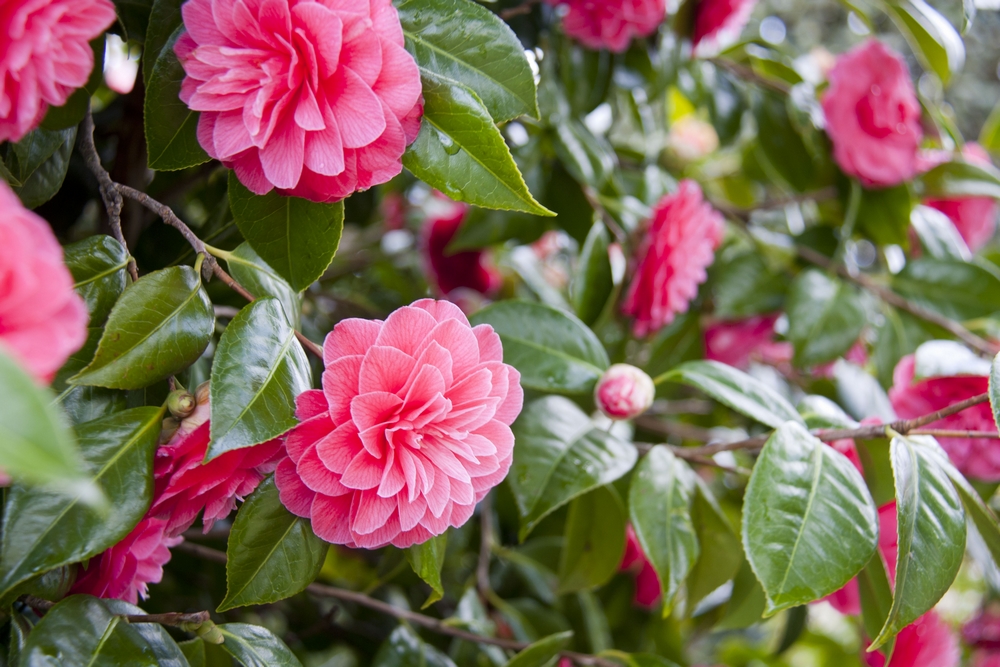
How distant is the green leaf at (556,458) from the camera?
56 centimetres

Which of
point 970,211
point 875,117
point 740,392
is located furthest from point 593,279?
point 970,211

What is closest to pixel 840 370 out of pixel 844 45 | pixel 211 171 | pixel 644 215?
pixel 644 215

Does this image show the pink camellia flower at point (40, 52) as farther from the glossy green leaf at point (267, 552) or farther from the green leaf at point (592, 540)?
the green leaf at point (592, 540)

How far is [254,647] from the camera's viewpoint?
0.44 metres

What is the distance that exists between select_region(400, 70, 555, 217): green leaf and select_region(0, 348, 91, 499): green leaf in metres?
0.26

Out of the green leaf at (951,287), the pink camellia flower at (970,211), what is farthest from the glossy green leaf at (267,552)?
the pink camellia flower at (970,211)

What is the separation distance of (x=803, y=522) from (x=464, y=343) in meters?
0.26

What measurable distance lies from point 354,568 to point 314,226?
2.66 ft

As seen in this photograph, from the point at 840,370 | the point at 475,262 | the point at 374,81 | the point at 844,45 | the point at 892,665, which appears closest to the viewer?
the point at 374,81

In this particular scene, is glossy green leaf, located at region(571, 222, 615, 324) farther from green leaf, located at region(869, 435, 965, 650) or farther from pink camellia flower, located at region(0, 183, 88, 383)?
pink camellia flower, located at region(0, 183, 88, 383)

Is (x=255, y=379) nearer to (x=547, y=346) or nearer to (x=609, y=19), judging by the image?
(x=547, y=346)

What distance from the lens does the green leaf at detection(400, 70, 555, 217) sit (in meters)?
0.42

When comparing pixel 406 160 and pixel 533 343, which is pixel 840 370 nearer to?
pixel 533 343

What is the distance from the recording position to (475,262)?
1.10 m
